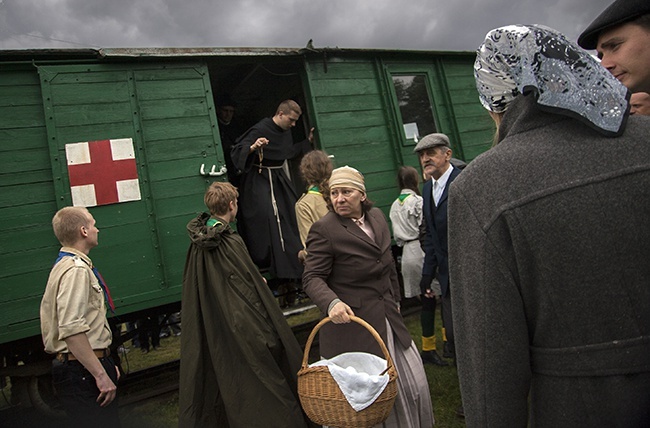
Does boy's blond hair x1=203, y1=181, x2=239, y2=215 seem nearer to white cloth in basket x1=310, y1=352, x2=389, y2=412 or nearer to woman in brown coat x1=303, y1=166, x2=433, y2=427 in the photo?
woman in brown coat x1=303, y1=166, x2=433, y2=427

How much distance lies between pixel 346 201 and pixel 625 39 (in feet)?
5.60

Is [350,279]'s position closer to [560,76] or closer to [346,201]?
[346,201]

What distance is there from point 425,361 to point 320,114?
10.6ft

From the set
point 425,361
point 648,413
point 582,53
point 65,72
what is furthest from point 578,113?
point 65,72

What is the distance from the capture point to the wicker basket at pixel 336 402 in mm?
2145

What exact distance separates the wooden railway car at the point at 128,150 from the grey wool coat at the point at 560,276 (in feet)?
13.0

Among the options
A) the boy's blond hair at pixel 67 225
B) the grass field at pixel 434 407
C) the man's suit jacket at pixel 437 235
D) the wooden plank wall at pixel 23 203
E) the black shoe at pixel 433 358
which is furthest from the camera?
the black shoe at pixel 433 358

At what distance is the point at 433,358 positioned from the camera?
441cm

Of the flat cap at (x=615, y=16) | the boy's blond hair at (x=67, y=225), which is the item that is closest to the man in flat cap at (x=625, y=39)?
the flat cap at (x=615, y=16)

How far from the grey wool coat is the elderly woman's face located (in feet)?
5.53

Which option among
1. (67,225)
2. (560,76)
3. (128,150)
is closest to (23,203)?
(128,150)

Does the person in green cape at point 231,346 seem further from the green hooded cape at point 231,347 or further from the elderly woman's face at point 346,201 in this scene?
the elderly woman's face at point 346,201

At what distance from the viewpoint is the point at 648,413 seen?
37.4 inches

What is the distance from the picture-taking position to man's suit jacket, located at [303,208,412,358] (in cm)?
261
